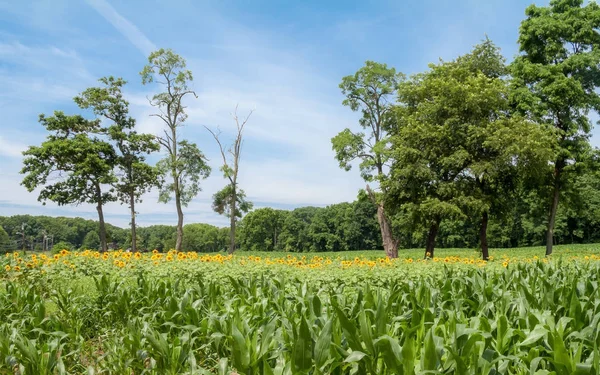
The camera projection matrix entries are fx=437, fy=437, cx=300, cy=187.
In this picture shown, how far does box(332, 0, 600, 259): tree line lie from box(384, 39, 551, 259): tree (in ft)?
0.17

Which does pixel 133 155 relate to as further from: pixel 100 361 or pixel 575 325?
pixel 575 325

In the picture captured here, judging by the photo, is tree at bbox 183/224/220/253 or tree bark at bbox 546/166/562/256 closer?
tree bark at bbox 546/166/562/256

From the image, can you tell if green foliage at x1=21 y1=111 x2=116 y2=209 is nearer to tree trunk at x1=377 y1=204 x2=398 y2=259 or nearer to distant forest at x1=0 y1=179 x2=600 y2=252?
tree trunk at x1=377 y1=204 x2=398 y2=259

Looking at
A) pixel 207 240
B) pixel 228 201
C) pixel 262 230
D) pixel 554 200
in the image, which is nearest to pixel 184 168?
pixel 228 201

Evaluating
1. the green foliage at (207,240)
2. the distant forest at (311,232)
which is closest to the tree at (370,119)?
the distant forest at (311,232)

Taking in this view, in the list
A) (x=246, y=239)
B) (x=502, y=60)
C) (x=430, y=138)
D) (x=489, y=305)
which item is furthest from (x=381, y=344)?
(x=246, y=239)

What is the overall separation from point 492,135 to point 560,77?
16.8 ft

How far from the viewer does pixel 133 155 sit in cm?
2784

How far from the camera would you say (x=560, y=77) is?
19641 mm

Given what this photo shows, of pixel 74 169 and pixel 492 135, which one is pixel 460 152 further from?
pixel 74 169

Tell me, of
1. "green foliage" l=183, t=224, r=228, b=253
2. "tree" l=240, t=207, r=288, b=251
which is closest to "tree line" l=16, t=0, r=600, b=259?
"tree" l=240, t=207, r=288, b=251

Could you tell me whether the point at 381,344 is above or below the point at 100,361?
above

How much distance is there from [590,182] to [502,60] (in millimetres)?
41305

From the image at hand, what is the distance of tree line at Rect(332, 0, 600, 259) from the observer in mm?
17891
